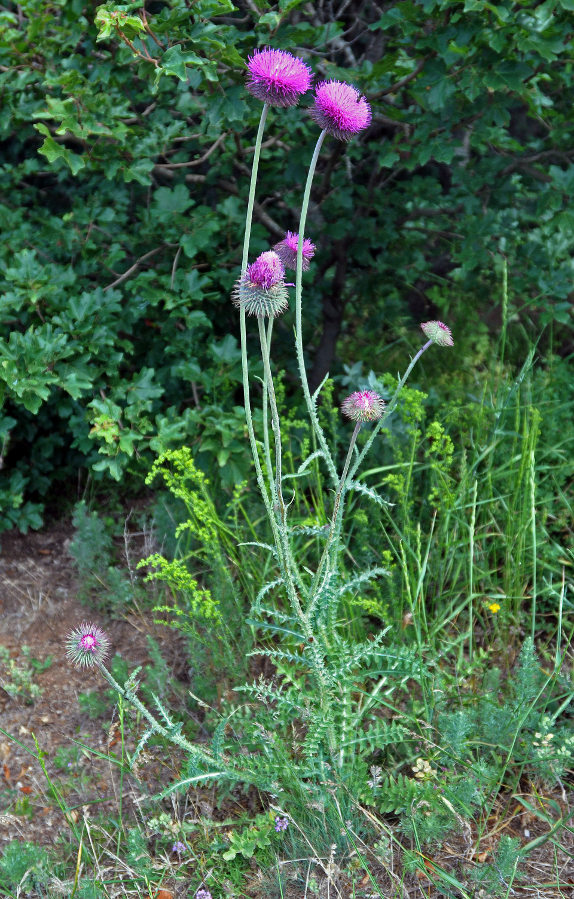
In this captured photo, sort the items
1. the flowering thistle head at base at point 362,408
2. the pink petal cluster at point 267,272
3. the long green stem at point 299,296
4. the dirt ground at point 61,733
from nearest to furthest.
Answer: the long green stem at point 299,296 → the pink petal cluster at point 267,272 → the flowering thistle head at base at point 362,408 → the dirt ground at point 61,733

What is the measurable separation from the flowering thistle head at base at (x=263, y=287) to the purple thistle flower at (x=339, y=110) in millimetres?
304

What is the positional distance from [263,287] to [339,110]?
1.33 feet

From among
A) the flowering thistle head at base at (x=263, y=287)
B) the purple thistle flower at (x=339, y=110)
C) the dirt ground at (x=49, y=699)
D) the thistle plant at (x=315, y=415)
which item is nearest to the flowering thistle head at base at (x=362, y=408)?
the thistle plant at (x=315, y=415)

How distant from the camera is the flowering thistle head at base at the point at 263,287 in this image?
5.87 ft

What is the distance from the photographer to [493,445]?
9.50 ft

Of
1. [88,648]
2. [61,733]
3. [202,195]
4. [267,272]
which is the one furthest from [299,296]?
[202,195]

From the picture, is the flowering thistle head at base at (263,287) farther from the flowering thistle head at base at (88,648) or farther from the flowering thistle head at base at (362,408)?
the flowering thistle head at base at (88,648)

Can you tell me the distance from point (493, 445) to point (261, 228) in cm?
123

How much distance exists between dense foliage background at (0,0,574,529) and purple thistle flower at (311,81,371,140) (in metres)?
0.65

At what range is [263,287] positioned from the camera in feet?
5.94

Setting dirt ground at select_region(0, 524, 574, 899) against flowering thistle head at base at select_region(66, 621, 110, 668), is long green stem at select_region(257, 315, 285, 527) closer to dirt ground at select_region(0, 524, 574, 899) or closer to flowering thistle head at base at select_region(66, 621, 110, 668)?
flowering thistle head at base at select_region(66, 621, 110, 668)

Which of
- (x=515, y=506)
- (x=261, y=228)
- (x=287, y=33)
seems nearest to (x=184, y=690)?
(x=515, y=506)

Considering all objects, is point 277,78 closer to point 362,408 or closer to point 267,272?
point 267,272

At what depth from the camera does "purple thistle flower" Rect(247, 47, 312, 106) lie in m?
1.76
